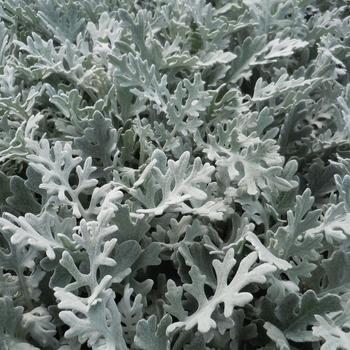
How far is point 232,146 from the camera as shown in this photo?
1.42 meters

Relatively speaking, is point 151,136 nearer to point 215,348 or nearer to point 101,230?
point 101,230

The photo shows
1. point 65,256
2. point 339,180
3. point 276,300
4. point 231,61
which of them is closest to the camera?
point 65,256

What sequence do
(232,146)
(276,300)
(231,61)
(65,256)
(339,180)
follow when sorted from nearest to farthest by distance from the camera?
1. (65,256)
2. (276,300)
3. (339,180)
4. (232,146)
5. (231,61)

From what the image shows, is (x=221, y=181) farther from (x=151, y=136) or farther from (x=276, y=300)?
(x=276, y=300)

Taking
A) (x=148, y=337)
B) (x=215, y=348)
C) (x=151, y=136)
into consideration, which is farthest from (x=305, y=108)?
(x=148, y=337)

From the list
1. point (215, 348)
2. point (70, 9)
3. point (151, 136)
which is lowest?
point (215, 348)

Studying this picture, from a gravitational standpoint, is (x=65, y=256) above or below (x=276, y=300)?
above

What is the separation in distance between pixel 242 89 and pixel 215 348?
99cm

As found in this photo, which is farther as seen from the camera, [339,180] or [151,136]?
[151,136]

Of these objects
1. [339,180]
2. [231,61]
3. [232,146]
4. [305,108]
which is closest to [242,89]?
[231,61]

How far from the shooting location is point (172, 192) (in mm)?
1251

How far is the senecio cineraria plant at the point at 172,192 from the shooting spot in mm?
1113

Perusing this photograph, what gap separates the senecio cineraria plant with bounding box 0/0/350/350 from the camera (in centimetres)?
111

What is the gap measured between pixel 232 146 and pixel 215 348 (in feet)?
1.66
